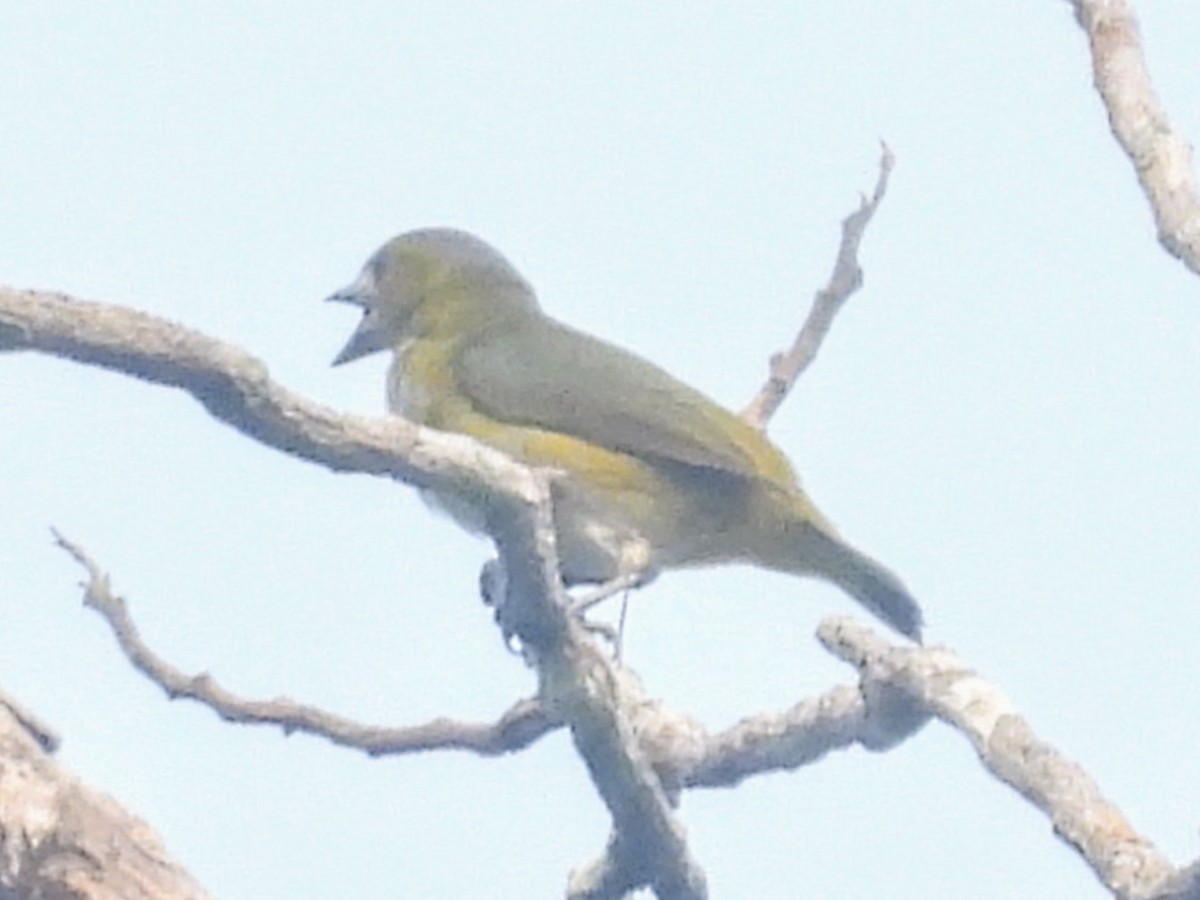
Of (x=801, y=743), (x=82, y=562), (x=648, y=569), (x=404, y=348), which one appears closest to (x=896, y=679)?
(x=801, y=743)

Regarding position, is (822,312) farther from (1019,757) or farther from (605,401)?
(1019,757)

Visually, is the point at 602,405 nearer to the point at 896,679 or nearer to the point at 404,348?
the point at 404,348

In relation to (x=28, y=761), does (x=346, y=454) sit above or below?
above

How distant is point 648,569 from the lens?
5840 mm

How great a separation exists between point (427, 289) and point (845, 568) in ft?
5.51

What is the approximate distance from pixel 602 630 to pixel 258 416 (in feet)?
3.84

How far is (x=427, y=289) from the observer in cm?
707

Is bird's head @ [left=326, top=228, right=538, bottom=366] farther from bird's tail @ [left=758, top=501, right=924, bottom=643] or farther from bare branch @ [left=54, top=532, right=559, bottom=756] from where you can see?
bare branch @ [left=54, top=532, right=559, bottom=756]

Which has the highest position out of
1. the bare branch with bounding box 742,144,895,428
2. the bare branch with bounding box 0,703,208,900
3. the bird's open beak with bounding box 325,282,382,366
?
the bird's open beak with bounding box 325,282,382,366

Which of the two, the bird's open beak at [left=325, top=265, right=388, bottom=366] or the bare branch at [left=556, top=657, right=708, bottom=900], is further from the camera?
the bird's open beak at [left=325, top=265, right=388, bottom=366]

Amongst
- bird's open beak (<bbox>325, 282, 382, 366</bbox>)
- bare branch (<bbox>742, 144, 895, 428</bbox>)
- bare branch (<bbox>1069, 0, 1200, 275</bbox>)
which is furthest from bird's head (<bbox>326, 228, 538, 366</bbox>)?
bare branch (<bbox>1069, 0, 1200, 275</bbox>)

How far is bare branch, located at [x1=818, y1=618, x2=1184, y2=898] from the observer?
298 cm

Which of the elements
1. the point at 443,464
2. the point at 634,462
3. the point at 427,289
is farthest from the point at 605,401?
the point at 443,464

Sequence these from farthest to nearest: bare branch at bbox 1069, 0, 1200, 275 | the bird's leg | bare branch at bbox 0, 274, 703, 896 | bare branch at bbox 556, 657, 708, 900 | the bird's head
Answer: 1. the bird's head
2. the bird's leg
3. bare branch at bbox 556, 657, 708, 900
4. bare branch at bbox 1069, 0, 1200, 275
5. bare branch at bbox 0, 274, 703, 896
